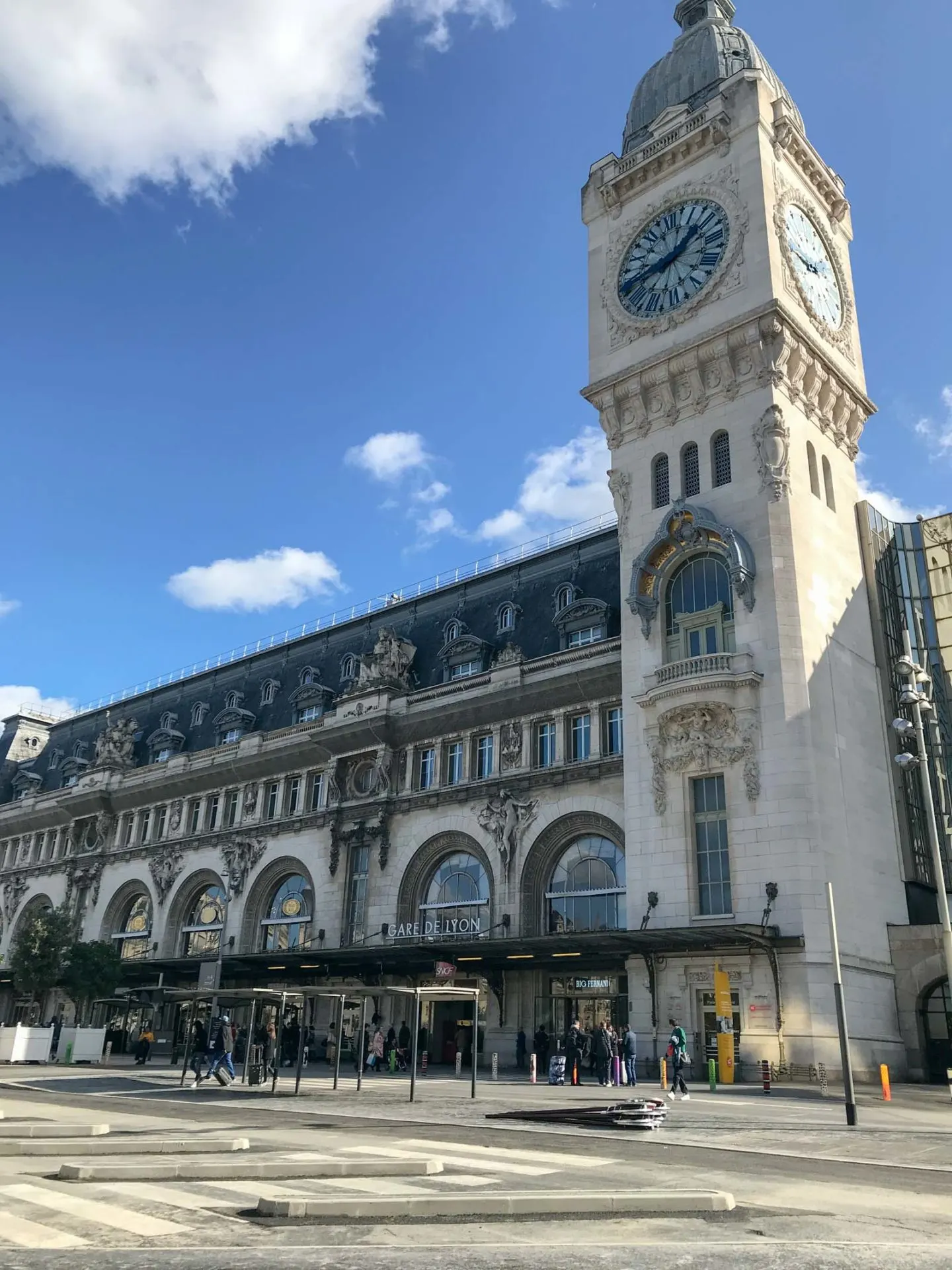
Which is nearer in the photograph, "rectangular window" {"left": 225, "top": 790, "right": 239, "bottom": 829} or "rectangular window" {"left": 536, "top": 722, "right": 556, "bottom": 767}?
"rectangular window" {"left": 536, "top": 722, "right": 556, "bottom": 767}

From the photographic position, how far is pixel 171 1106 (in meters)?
24.4

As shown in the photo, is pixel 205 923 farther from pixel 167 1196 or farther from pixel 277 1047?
pixel 167 1196

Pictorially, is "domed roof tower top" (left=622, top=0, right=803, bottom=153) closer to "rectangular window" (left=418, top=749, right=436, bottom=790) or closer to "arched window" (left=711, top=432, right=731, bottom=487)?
"arched window" (left=711, top=432, right=731, bottom=487)

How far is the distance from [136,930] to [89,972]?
338 inches

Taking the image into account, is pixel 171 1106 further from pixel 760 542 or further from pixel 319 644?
pixel 319 644

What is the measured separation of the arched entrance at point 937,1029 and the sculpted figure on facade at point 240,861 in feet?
117

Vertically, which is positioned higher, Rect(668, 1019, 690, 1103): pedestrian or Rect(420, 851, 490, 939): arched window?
Rect(420, 851, 490, 939): arched window

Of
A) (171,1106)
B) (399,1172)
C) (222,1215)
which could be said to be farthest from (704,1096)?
(222,1215)

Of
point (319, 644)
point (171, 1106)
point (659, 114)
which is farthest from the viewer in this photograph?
point (319, 644)

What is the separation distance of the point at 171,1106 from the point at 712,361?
3613cm

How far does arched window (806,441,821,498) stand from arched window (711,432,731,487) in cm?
365

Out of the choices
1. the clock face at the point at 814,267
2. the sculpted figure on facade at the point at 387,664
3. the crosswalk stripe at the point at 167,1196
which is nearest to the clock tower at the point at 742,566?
the clock face at the point at 814,267

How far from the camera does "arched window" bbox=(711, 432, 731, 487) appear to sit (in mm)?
44469

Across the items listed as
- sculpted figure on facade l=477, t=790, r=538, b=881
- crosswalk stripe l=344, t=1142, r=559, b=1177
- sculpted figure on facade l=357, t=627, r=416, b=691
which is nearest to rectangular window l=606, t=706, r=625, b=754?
sculpted figure on facade l=477, t=790, r=538, b=881
